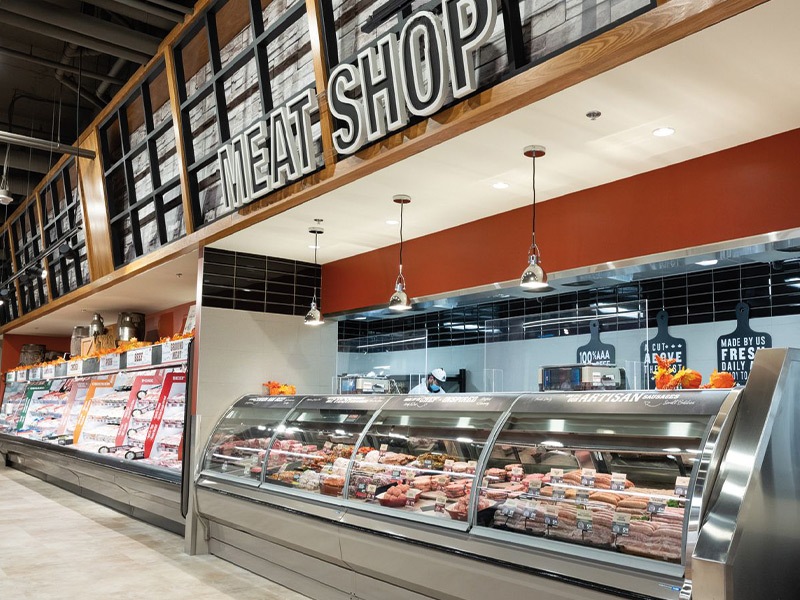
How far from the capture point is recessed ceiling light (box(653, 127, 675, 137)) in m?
3.97

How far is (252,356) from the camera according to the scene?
719 centimetres

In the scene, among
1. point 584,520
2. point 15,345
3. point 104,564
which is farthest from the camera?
point 15,345

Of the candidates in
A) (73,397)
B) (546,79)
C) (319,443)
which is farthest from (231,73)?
(73,397)

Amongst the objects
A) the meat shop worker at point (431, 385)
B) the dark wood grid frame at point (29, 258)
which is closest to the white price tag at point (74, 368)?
the dark wood grid frame at point (29, 258)

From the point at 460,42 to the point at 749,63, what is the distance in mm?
1408

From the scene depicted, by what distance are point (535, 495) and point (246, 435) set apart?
327cm

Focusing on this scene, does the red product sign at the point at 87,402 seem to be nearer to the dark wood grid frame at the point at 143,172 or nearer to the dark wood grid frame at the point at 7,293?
the dark wood grid frame at the point at 143,172

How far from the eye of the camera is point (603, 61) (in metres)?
3.20

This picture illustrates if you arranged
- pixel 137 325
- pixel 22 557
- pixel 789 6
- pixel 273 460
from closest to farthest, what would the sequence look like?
pixel 789 6
pixel 273 460
pixel 22 557
pixel 137 325

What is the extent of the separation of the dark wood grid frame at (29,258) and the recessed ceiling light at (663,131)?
10.6 m

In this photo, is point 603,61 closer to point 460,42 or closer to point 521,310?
point 460,42

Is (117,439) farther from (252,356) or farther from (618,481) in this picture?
(618,481)

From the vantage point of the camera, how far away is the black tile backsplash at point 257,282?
705 centimetres

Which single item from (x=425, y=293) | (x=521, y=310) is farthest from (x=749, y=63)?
(x=521, y=310)
